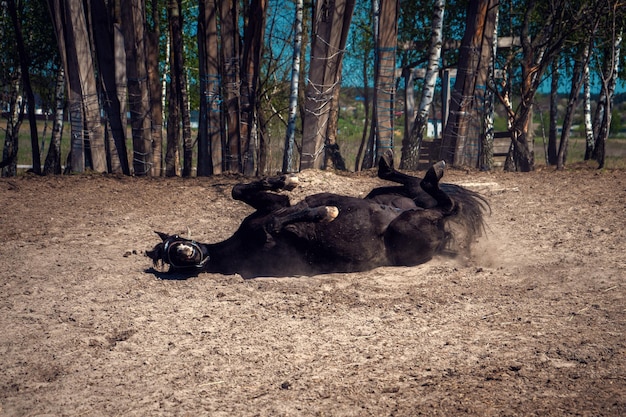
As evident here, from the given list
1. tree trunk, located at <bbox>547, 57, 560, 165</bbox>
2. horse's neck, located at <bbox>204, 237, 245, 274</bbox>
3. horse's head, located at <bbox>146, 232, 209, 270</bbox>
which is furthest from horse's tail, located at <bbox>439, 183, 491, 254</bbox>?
tree trunk, located at <bbox>547, 57, 560, 165</bbox>

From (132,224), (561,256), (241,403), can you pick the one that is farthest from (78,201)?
(561,256)

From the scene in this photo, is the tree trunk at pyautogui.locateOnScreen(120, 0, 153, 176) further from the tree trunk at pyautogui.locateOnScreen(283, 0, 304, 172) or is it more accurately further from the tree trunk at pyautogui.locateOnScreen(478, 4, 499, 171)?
the tree trunk at pyautogui.locateOnScreen(478, 4, 499, 171)

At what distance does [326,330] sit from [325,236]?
4.43ft

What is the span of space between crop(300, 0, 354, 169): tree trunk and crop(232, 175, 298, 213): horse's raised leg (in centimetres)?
407

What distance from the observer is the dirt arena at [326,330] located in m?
3.13

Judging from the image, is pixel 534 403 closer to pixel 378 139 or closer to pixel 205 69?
pixel 378 139

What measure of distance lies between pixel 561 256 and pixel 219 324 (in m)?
3.72

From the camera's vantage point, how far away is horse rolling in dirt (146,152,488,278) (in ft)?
17.6

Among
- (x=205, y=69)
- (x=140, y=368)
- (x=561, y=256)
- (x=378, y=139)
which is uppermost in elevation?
(x=205, y=69)

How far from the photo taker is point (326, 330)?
4.21 m

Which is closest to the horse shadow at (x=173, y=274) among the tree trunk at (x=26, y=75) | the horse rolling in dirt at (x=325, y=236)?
the horse rolling in dirt at (x=325, y=236)

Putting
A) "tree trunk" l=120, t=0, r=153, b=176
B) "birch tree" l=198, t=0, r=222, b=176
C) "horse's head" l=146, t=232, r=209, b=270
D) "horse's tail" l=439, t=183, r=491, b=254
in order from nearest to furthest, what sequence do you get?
"horse's head" l=146, t=232, r=209, b=270, "horse's tail" l=439, t=183, r=491, b=254, "tree trunk" l=120, t=0, r=153, b=176, "birch tree" l=198, t=0, r=222, b=176

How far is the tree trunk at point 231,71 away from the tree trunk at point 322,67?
1489 millimetres

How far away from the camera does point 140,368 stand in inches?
144
